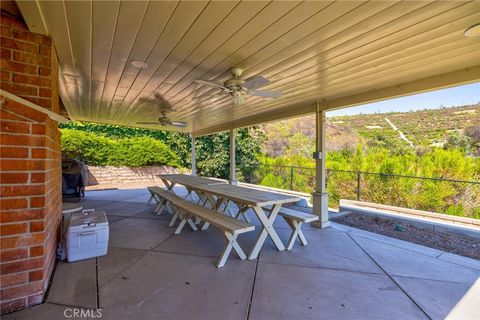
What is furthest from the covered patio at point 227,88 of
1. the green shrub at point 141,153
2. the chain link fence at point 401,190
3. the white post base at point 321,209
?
the green shrub at point 141,153

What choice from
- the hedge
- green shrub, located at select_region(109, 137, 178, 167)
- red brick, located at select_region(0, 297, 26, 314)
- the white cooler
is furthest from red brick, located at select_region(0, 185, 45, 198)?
green shrub, located at select_region(109, 137, 178, 167)

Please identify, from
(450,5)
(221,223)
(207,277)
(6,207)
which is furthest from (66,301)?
(450,5)

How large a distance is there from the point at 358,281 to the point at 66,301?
2.52 m

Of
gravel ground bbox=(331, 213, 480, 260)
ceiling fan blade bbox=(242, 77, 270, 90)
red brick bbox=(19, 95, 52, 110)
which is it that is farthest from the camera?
gravel ground bbox=(331, 213, 480, 260)

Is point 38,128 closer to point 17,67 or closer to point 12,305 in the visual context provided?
point 17,67

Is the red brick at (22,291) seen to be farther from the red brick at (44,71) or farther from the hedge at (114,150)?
the hedge at (114,150)

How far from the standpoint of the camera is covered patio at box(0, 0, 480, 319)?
1.66 meters

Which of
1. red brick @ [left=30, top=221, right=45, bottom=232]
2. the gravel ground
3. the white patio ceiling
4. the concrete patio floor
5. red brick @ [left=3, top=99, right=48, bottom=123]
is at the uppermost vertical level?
the white patio ceiling

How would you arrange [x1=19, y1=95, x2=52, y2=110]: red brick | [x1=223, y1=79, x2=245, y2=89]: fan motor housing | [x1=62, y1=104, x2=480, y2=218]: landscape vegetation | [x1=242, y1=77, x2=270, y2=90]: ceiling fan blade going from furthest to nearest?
[x1=62, y1=104, x2=480, y2=218]: landscape vegetation, [x1=223, y1=79, x2=245, y2=89]: fan motor housing, [x1=242, y1=77, x2=270, y2=90]: ceiling fan blade, [x1=19, y1=95, x2=52, y2=110]: red brick

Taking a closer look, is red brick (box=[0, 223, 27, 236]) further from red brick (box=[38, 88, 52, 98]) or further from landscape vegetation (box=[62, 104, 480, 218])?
landscape vegetation (box=[62, 104, 480, 218])

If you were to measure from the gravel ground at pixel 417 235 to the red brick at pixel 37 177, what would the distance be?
4.47 meters

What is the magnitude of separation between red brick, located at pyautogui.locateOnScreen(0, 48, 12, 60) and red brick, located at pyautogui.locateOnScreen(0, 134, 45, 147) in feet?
1.91

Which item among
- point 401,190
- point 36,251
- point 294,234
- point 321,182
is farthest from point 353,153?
point 36,251

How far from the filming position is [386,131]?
11234 millimetres
